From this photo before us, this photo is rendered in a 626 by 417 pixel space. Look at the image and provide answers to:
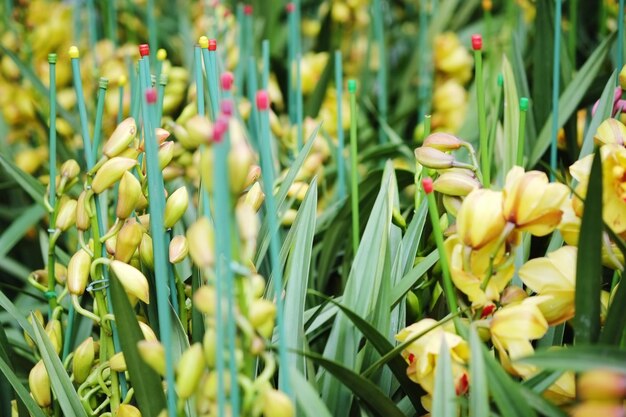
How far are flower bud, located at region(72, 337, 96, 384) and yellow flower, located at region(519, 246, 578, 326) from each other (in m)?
0.29

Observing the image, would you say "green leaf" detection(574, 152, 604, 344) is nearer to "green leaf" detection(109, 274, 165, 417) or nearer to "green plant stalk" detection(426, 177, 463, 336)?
"green plant stalk" detection(426, 177, 463, 336)

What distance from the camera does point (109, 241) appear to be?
21.4 inches

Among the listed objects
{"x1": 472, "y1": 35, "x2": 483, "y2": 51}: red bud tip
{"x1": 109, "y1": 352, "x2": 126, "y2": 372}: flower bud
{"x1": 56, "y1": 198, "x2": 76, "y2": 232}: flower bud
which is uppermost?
{"x1": 472, "y1": 35, "x2": 483, "y2": 51}: red bud tip

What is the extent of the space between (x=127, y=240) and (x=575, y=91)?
0.52 metres

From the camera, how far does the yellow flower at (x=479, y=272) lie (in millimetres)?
445

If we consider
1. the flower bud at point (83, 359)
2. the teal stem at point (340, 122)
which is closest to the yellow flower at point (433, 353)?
the flower bud at point (83, 359)

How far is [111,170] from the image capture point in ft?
1.64

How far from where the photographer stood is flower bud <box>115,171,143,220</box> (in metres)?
0.49

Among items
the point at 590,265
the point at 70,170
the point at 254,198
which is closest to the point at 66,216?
the point at 70,170

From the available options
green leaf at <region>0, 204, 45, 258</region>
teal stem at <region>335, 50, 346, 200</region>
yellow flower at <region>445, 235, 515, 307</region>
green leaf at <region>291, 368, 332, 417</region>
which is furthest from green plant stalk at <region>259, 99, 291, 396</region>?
green leaf at <region>0, 204, 45, 258</region>

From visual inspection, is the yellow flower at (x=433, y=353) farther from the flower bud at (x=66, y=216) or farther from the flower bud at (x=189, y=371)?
the flower bud at (x=66, y=216)

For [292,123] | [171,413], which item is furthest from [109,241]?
[292,123]

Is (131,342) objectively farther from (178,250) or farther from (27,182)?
(27,182)

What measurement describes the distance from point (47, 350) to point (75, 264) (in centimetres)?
6
